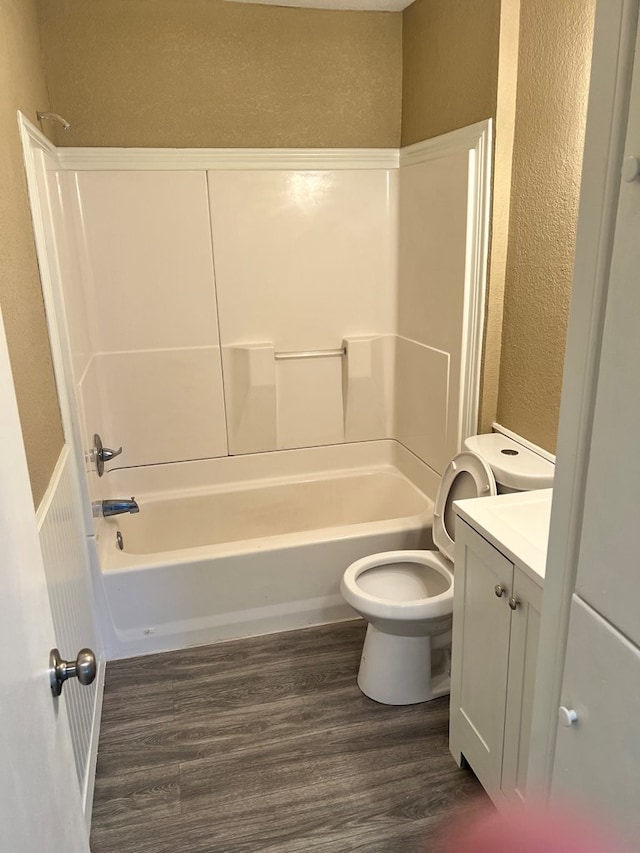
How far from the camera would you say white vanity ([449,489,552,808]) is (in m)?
1.43

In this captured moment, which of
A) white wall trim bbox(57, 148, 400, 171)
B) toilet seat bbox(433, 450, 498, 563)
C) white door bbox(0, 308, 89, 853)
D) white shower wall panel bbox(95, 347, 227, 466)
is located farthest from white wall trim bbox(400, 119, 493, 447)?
white door bbox(0, 308, 89, 853)

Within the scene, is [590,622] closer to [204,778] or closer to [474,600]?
[474,600]

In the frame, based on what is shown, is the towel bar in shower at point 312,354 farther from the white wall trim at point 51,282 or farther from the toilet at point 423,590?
the white wall trim at point 51,282

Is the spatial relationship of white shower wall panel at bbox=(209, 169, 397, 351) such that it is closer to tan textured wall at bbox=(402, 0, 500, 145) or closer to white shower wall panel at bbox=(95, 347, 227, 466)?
white shower wall panel at bbox=(95, 347, 227, 466)

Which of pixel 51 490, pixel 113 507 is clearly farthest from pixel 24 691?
pixel 113 507

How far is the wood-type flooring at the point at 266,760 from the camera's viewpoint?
168cm

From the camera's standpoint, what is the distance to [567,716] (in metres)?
0.94

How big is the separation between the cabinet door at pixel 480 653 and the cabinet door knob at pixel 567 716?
51 centimetres

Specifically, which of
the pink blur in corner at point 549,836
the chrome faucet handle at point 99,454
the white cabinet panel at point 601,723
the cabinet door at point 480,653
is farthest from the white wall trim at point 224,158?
the pink blur in corner at point 549,836

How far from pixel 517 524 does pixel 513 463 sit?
485 millimetres

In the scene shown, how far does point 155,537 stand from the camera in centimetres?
289

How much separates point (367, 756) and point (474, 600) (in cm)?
66

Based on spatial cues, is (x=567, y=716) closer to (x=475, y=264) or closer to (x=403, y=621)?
(x=403, y=621)

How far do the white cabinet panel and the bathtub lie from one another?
1579 millimetres
